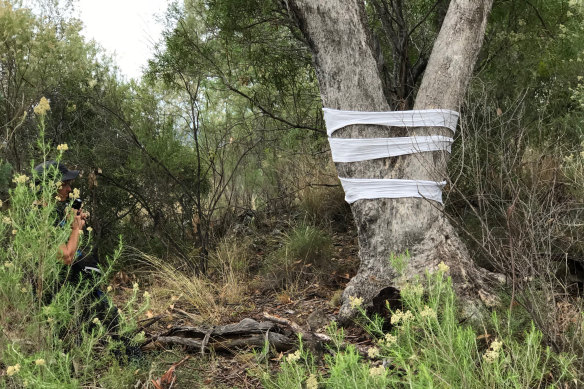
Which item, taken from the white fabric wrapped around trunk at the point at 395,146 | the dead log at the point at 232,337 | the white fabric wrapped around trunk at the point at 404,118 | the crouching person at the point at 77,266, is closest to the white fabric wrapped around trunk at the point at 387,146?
the white fabric wrapped around trunk at the point at 395,146

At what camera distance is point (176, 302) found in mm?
5992

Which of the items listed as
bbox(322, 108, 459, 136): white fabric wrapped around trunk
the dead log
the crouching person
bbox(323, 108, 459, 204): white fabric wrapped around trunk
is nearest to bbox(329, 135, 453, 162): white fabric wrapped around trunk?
bbox(323, 108, 459, 204): white fabric wrapped around trunk

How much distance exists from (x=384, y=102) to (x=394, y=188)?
2.58ft

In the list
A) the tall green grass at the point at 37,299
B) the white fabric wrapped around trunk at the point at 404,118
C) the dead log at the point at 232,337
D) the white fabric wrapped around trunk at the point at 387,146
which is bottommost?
the dead log at the point at 232,337

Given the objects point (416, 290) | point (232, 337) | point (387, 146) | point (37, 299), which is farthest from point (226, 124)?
point (416, 290)

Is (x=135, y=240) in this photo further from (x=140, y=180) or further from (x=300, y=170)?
(x=300, y=170)

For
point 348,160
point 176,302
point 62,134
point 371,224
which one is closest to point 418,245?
point 371,224

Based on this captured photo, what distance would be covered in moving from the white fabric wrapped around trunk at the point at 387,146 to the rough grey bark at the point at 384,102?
2.6 inches

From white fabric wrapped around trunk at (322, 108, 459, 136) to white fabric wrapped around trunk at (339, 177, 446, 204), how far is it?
0.49m

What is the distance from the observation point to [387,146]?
4.91 meters

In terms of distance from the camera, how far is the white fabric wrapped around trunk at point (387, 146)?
4.88m

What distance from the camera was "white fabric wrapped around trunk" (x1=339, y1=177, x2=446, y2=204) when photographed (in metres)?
4.88

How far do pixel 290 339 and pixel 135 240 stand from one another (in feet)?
13.9

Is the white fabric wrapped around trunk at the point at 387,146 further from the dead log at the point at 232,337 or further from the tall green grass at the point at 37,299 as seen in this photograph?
the tall green grass at the point at 37,299
